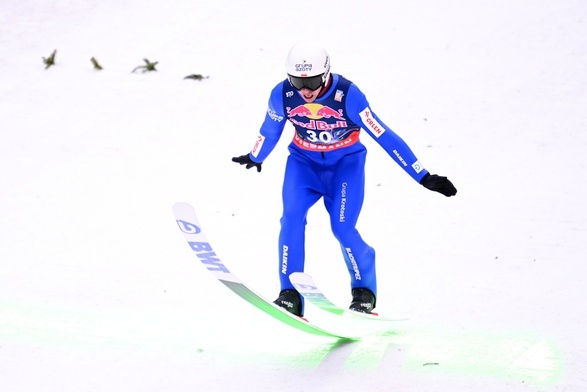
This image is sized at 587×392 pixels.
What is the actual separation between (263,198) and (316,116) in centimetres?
253

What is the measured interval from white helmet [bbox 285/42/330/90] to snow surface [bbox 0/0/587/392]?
185 cm

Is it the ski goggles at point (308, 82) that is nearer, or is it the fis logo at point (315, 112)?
the ski goggles at point (308, 82)

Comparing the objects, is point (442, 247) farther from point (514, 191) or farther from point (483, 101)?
point (483, 101)

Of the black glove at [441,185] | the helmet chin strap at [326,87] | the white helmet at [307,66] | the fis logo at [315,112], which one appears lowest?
the black glove at [441,185]

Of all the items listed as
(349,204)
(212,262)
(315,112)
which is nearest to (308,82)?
(315,112)

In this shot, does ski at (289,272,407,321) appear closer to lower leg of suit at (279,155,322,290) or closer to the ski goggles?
lower leg of suit at (279,155,322,290)

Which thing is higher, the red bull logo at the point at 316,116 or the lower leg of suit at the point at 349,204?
the red bull logo at the point at 316,116

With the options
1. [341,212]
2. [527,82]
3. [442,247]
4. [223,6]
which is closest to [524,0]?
[527,82]

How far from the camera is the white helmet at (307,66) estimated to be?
5453 millimetres

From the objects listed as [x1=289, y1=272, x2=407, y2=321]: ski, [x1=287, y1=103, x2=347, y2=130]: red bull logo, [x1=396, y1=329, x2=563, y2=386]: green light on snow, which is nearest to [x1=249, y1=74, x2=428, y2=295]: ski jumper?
[x1=287, y1=103, x2=347, y2=130]: red bull logo

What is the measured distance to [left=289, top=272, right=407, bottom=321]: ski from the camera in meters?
5.42

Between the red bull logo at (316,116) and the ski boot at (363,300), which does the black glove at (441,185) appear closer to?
the red bull logo at (316,116)

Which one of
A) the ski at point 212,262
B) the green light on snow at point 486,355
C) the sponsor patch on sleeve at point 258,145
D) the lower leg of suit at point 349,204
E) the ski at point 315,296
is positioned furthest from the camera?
the sponsor patch on sleeve at point 258,145

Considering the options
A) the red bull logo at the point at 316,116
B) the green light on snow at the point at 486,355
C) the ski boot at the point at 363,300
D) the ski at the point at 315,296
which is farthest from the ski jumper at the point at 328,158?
the green light on snow at the point at 486,355
